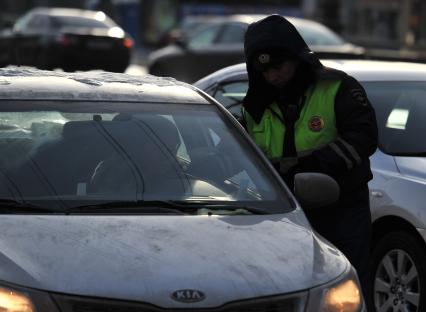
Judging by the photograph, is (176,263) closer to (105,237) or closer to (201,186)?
(105,237)

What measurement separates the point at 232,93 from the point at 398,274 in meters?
2.03

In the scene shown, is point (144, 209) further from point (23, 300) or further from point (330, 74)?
point (330, 74)

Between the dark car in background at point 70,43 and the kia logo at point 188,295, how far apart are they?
22846 millimetres

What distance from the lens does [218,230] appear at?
14.0ft

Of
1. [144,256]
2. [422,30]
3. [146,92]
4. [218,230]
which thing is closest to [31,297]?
[144,256]

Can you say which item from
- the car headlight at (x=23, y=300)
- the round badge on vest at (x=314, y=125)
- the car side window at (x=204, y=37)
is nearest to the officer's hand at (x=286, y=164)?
the round badge on vest at (x=314, y=125)

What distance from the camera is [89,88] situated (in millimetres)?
5117

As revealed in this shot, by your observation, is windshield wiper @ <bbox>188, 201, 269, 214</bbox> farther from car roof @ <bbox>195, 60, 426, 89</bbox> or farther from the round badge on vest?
car roof @ <bbox>195, 60, 426, 89</bbox>

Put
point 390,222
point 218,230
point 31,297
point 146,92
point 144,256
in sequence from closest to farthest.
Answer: point 31,297, point 144,256, point 218,230, point 146,92, point 390,222

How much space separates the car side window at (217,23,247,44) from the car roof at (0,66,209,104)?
15.9 m

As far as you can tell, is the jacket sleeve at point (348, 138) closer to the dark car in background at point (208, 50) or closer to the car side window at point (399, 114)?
the car side window at point (399, 114)

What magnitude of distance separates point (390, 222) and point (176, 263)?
2701 millimetres

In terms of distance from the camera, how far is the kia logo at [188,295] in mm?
3711

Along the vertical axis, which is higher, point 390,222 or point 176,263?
point 176,263
